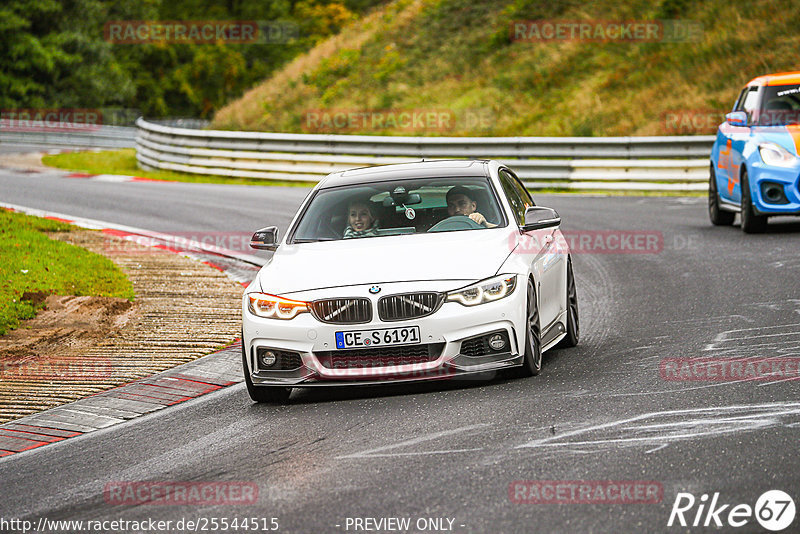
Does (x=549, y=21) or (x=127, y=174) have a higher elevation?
(x=549, y=21)

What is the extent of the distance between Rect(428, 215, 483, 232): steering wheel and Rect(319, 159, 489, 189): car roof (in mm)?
452

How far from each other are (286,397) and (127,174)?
23490 millimetres

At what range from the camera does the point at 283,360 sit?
7.50 meters

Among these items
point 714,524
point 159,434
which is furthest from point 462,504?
point 159,434

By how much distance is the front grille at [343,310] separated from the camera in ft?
23.9

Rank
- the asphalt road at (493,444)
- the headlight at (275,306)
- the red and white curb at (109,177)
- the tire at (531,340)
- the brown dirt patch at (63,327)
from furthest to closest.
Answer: the red and white curb at (109,177) → the brown dirt patch at (63,327) → the tire at (531,340) → the headlight at (275,306) → the asphalt road at (493,444)

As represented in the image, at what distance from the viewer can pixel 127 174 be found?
99.3 feet

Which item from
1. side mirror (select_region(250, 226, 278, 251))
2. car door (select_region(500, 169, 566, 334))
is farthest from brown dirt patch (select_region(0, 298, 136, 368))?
car door (select_region(500, 169, 566, 334))

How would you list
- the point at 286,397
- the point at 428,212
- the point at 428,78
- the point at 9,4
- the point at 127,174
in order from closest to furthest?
the point at 286,397 → the point at 428,212 → the point at 127,174 → the point at 428,78 → the point at 9,4

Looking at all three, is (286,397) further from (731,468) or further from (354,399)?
(731,468)

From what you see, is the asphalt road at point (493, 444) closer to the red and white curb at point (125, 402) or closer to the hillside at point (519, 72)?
the red and white curb at point (125, 402)

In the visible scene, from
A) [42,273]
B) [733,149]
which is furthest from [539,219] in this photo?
[733,149]

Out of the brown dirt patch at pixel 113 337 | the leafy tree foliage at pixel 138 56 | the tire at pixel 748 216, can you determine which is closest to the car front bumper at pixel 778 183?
the tire at pixel 748 216

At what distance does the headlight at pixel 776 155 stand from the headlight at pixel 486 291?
780cm
